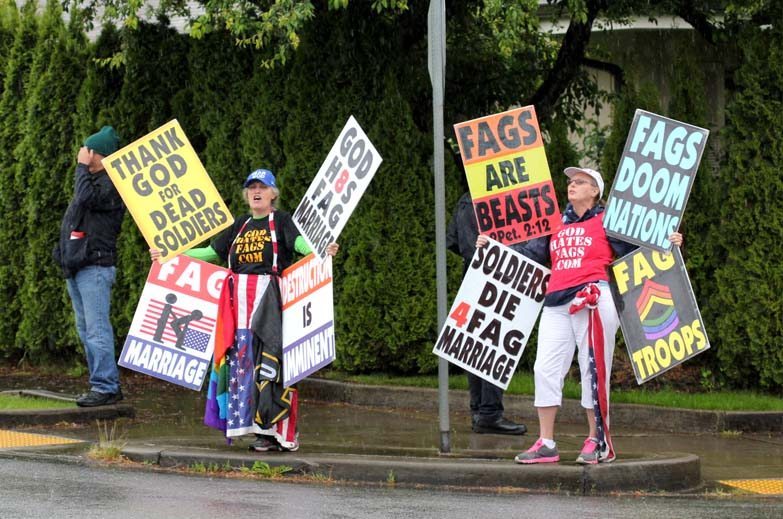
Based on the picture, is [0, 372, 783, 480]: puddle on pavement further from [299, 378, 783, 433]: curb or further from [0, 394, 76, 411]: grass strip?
[0, 394, 76, 411]: grass strip

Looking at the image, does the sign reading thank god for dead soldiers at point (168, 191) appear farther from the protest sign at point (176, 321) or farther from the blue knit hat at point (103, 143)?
the blue knit hat at point (103, 143)

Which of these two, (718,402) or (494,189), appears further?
(718,402)

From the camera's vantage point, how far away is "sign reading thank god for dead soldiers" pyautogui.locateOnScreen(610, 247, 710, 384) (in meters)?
8.51

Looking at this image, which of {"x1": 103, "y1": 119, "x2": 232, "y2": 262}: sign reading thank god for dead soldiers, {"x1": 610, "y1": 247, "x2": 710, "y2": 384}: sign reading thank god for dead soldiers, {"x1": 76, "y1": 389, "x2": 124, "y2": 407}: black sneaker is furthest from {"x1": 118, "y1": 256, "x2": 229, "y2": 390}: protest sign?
{"x1": 610, "y1": 247, "x2": 710, "y2": 384}: sign reading thank god for dead soldiers

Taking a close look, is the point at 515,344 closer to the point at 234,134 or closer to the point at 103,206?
the point at 103,206

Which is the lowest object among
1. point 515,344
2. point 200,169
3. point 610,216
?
point 515,344

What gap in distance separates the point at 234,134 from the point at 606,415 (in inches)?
241

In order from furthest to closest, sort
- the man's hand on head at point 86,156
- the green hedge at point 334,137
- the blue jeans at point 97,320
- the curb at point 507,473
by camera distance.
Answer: the green hedge at point 334,137 < the blue jeans at point 97,320 < the man's hand on head at point 86,156 < the curb at point 507,473

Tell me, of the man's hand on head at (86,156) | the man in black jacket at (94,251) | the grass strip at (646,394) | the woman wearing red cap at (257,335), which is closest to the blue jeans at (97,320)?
the man in black jacket at (94,251)

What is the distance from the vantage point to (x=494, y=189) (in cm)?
919

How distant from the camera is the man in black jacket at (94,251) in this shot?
416 inches

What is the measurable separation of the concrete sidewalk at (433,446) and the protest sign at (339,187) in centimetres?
139

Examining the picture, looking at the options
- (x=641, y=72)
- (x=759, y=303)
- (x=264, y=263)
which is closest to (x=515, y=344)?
(x=264, y=263)

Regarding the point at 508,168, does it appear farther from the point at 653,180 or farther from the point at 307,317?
the point at 307,317
